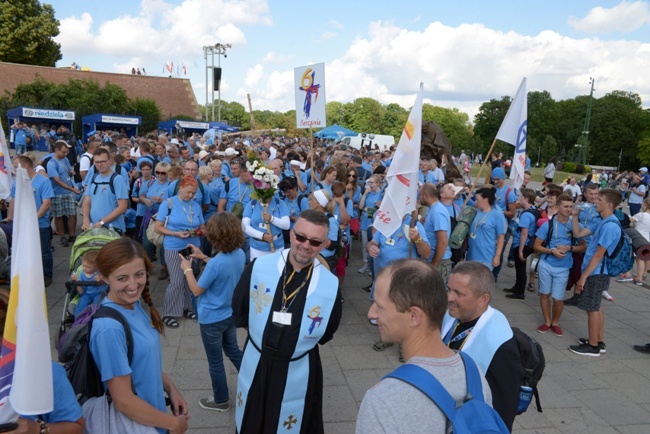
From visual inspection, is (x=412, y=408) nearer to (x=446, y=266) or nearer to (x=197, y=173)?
(x=446, y=266)

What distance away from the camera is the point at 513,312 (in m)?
6.83

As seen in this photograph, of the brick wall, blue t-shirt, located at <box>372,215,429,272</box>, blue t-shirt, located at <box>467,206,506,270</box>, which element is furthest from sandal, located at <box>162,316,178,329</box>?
the brick wall

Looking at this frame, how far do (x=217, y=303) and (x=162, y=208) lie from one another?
2.54m

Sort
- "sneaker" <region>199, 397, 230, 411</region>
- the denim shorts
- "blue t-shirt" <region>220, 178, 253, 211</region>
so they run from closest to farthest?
"sneaker" <region>199, 397, 230, 411</region> < the denim shorts < "blue t-shirt" <region>220, 178, 253, 211</region>

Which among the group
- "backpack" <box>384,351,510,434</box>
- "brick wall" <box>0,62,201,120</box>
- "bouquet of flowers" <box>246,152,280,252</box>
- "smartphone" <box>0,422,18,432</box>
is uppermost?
"brick wall" <box>0,62,201,120</box>

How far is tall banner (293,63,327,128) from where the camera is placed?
243 inches

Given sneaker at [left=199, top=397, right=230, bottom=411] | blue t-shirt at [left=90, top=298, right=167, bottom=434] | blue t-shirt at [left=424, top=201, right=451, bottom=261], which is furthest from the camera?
blue t-shirt at [left=424, top=201, right=451, bottom=261]

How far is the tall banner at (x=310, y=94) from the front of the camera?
618 centimetres

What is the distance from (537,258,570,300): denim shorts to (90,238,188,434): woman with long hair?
5.03 metres

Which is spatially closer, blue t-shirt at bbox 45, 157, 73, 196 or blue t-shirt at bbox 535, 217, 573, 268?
blue t-shirt at bbox 535, 217, 573, 268

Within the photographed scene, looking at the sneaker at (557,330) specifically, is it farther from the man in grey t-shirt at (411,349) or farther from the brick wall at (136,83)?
the brick wall at (136,83)

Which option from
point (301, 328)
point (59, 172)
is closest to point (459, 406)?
point (301, 328)

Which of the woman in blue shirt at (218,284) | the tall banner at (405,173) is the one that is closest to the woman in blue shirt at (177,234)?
the woman in blue shirt at (218,284)

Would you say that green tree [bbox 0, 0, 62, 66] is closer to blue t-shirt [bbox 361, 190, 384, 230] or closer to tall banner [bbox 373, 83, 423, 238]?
blue t-shirt [bbox 361, 190, 384, 230]
